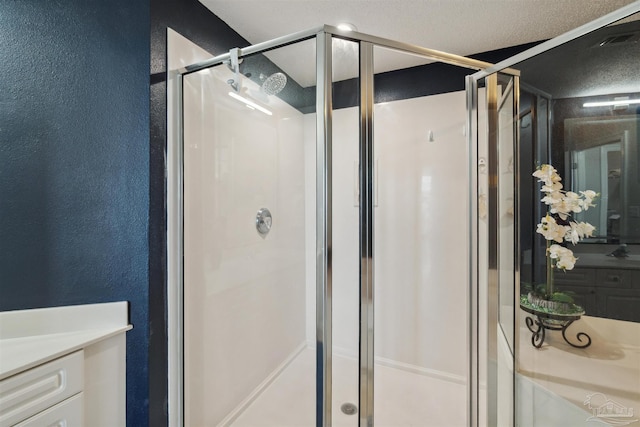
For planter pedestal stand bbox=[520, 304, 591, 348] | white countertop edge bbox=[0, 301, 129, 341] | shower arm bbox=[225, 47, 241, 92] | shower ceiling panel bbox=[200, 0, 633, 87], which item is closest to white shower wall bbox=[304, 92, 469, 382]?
shower ceiling panel bbox=[200, 0, 633, 87]

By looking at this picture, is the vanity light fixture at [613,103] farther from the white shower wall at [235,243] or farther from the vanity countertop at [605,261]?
the white shower wall at [235,243]

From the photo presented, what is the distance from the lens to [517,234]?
1419 millimetres

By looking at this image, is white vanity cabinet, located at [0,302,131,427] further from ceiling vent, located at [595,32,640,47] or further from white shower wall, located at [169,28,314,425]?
ceiling vent, located at [595,32,640,47]

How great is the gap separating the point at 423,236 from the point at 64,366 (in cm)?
207

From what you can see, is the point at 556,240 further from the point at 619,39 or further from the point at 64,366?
the point at 64,366

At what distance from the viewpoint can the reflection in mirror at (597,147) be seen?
110cm

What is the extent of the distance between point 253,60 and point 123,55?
56cm

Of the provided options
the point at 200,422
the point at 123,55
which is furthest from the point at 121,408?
the point at 123,55

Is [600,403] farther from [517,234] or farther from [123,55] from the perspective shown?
[123,55]

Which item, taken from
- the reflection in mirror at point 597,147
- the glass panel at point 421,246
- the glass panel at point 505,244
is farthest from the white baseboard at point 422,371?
the reflection in mirror at point 597,147

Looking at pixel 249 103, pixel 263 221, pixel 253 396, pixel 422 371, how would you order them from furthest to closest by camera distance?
pixel 422 371 < pixel 253 396 < pixel 263 221 < pixel 249 103

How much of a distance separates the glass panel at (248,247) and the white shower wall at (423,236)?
68cm

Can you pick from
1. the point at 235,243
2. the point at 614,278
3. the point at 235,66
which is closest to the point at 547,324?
the point at 614,278

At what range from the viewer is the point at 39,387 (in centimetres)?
102
